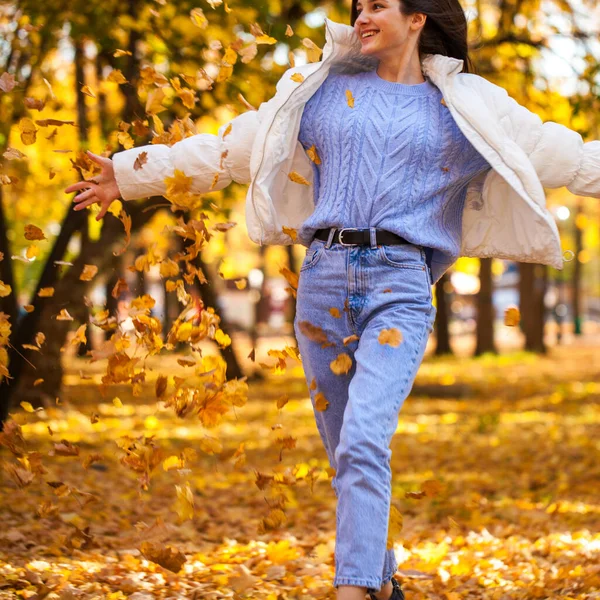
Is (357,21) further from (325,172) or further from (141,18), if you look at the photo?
(141,18)

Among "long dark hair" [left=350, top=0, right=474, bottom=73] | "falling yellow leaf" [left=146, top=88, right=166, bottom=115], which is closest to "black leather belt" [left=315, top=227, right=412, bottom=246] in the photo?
"long dark hair" [left=350, top=0, right=474, bottom=73]

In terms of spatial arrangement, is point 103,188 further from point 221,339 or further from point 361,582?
point 361,582

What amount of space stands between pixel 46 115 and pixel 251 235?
9.63m

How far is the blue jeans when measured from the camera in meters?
3.02

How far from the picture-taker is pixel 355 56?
363cm

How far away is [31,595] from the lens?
3.89 m

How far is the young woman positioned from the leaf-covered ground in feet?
2.44

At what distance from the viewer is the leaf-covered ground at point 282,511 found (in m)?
4.19

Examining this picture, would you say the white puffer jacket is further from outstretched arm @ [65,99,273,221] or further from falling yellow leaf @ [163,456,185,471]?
falling yellow leaf @ [163,456,185,471]

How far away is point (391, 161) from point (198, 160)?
2.44 feet

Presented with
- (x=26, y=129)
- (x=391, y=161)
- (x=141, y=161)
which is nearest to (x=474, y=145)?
(x=391, y=161)

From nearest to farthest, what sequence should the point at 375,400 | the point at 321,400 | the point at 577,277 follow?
the point at 375,400, the point at 321,400, the point at 577,277

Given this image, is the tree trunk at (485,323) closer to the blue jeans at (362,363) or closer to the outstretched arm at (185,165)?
the outstretched arm at (185,165)

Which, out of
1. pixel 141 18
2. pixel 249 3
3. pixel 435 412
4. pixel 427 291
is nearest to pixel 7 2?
pixel 141 18
